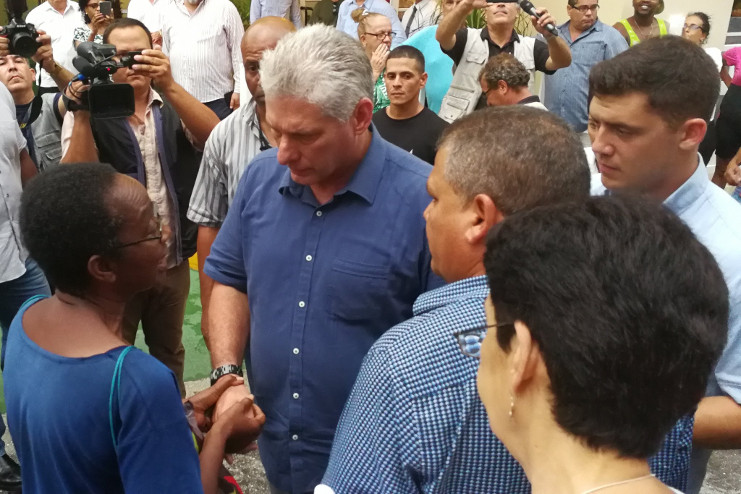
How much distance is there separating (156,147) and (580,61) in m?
4.30

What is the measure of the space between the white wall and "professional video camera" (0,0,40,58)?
21.9ft

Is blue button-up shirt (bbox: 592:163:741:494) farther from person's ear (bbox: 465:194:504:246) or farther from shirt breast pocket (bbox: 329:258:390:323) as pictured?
shirt breast pocket (bbox: 329:258:390:323)

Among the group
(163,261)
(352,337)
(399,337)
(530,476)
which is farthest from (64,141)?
(530,476)

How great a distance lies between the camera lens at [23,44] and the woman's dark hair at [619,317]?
335cm

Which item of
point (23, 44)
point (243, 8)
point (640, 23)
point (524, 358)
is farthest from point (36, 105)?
point (243, 8)

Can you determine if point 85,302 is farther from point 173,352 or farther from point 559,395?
point 173,352

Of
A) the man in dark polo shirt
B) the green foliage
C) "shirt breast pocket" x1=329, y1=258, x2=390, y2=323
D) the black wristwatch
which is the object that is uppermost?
"shirt breast pocket" x1=329, y1=258, x2=390, y2=323

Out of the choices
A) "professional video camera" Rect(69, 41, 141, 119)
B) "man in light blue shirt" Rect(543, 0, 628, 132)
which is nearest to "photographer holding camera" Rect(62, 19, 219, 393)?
"professional video camera" Rect(69, 41, 141, 119)

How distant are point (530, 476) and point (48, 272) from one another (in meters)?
1.18

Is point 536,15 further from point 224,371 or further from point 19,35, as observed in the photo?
point 224,371

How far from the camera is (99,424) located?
1.42 metres

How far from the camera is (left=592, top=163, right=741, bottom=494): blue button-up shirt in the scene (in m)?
1.70

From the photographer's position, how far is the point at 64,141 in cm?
335

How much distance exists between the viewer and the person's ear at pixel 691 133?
74.6 inches
